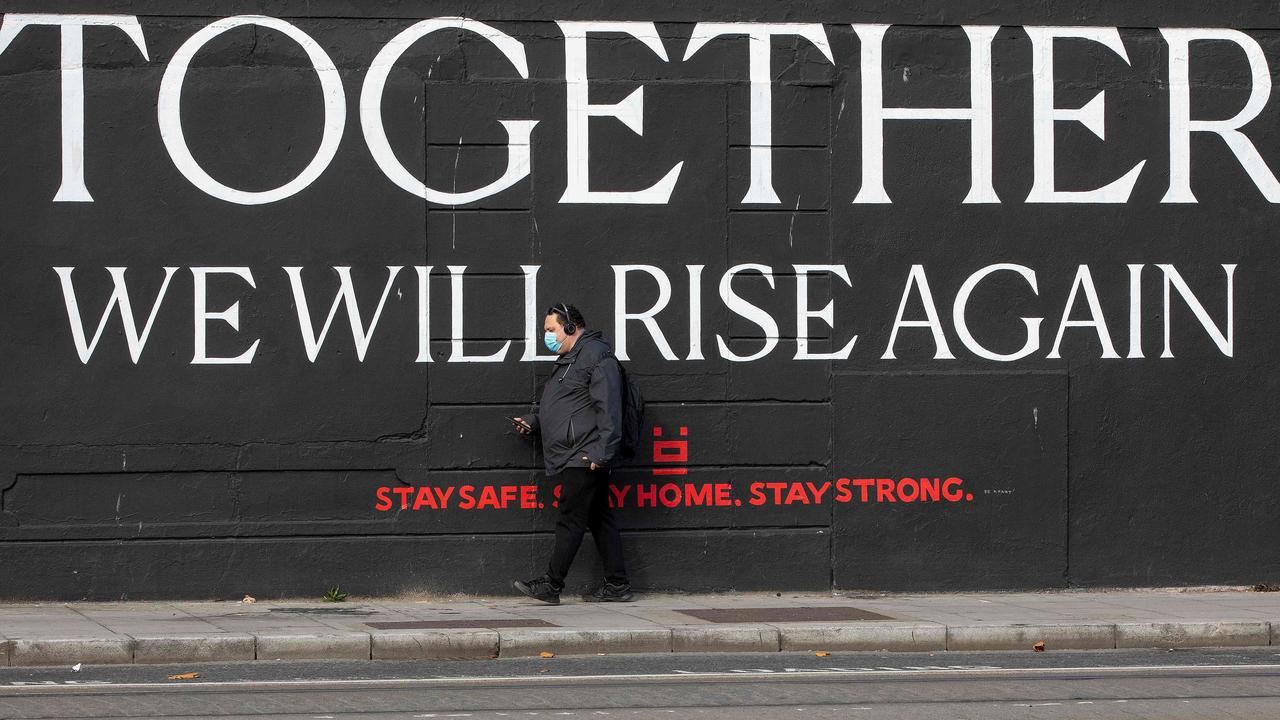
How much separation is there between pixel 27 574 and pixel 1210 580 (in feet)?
27.9

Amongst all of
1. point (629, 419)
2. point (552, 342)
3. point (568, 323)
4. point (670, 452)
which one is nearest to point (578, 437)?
point (629, 419)

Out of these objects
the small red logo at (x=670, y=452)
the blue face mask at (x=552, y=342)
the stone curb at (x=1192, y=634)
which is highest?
the blue face mask at (x=552, y=342)

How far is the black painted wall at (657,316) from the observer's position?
12000mm

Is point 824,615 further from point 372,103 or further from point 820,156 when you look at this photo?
point 372,103

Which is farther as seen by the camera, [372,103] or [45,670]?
[372,103]

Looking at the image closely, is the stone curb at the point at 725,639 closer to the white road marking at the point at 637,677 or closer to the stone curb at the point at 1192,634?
the white road marking at the point at 637,677

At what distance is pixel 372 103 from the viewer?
40.3 ft

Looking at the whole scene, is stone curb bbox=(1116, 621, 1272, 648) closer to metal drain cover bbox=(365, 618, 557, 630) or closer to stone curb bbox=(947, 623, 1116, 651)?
stone curb bbox=(947, 623, 1116, 651)

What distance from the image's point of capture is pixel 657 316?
41.2 ft

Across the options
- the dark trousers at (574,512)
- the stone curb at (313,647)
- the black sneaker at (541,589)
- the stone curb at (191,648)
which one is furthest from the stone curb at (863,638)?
the stone curb at (191,648)

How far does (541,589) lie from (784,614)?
66.9 inches

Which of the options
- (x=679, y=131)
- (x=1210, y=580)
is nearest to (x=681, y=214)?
(x=679, y=131)

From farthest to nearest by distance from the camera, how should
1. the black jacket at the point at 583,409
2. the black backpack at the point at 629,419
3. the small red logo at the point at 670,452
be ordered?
1. the small red logo at the point at 670,452
2. the black backpack at the point at 629,419
3. the black jacket at the point at 583,409

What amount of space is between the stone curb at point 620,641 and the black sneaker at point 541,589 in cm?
130
